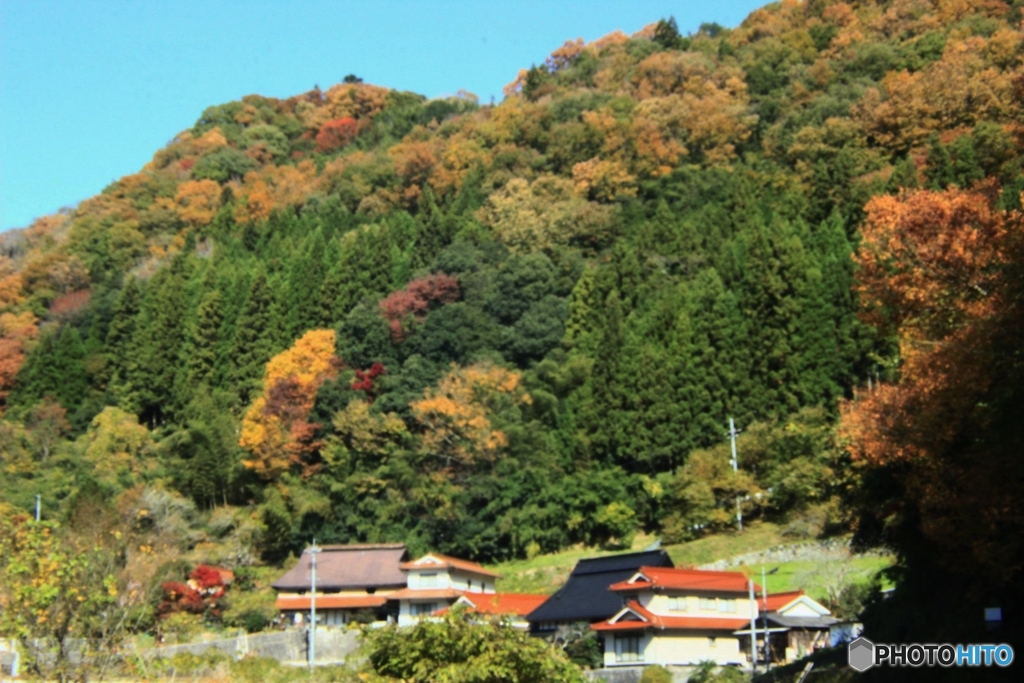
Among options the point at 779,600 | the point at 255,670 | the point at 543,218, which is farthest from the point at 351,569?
the point at 543,218

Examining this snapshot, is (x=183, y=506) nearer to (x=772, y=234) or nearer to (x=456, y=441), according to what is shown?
(x=456, y=441)

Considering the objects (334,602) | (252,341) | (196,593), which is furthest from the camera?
(252,341)

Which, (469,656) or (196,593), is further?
(196,593)

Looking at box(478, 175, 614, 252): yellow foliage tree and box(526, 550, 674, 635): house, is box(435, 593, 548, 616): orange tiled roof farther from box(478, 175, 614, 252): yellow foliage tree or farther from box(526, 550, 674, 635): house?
box(478, 175, 614, 252): yellow foliage tree

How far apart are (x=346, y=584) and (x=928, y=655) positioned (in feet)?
82.7

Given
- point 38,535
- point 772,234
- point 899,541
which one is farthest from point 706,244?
point 38,535

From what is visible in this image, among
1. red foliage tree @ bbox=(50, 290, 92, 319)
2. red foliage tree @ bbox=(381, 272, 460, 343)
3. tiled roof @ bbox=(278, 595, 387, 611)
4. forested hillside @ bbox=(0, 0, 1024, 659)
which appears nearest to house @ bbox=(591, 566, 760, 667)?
forested hillside @ bbox=(0, 0, 1024, 659)

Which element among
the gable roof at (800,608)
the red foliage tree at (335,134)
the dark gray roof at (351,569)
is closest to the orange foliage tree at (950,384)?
the gable roof at (800,608)

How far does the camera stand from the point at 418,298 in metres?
51.3

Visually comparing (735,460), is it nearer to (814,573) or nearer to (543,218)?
(814,573)

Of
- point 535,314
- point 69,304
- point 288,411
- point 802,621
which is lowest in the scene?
point 802,621

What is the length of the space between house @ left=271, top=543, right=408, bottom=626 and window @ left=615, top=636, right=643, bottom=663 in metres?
10.8

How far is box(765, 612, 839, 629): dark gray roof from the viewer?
3045 centimetres

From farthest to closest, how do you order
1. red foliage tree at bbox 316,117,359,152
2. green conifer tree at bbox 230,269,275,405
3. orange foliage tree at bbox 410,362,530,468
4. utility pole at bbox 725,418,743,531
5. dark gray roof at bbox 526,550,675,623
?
red foliage tree at bbox 316,117,359,152 < green conifer tree at bbox 230,269,275,405 < orange foliage tree at bbox 410,362,530,468 < utility pole at bbox 725,418,743,531 < dark gray roof at bbox 526,550,675,623
